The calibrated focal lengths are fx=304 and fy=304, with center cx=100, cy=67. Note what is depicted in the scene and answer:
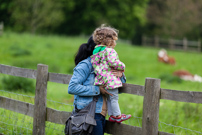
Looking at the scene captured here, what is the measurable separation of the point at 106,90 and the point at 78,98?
0.35 metres

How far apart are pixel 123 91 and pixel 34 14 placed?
1056 inches

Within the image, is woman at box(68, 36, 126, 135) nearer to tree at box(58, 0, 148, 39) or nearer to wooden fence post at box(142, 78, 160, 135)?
wooden fence post at box(142, 78, 160, 135)

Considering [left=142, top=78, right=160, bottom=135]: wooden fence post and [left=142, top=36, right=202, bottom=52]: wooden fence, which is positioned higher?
[left=142, top=36, right=202, bottom=52]: wooden fence

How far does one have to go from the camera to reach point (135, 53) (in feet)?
83.8

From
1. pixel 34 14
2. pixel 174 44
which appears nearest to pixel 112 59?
pixel 34 14

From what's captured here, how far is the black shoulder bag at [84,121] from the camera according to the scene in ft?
11.0

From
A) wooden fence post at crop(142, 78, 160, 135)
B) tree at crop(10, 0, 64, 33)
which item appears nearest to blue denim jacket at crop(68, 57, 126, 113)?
wooden fence post at crop(142, 78, 160, 135)

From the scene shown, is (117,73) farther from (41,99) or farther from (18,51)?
(18,51)

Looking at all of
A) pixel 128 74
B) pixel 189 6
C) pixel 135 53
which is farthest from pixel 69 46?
pixel 189 6

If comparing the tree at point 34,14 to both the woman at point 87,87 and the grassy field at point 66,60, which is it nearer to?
the grassy field at point 66,60

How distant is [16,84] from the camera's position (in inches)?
392

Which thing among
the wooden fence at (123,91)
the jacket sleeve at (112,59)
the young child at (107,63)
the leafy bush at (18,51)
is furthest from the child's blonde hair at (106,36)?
the leafy bush at (18,51)

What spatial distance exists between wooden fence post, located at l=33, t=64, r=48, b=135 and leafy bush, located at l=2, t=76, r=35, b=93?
543cm

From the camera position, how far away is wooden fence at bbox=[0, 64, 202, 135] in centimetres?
336
